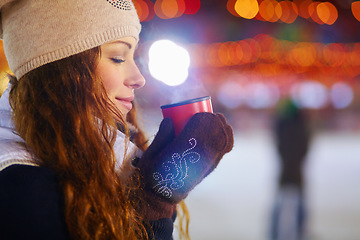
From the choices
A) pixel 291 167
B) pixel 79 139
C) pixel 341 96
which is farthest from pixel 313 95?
pixel 79 139

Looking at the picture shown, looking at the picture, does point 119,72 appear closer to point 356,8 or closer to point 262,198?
point 262,198

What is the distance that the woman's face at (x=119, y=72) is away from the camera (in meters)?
1.13

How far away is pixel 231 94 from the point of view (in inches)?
919

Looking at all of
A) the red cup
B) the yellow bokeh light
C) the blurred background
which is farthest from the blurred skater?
the yellow bokeh light

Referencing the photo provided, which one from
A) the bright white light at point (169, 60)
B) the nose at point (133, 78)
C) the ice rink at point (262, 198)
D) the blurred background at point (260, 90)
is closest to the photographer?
the nose at point (133, 78)

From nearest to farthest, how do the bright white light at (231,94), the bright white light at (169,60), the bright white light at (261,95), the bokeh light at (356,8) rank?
the bright white light at (169,60), the bright white light at (261,95), the bright white light at (231,94), the bokeh light at (356,8)

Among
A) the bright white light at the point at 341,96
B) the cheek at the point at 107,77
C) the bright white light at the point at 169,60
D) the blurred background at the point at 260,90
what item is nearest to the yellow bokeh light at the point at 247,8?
the blurred background at the point at 260,90

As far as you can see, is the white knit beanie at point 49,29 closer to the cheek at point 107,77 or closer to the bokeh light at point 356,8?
the cheek at point 107,77

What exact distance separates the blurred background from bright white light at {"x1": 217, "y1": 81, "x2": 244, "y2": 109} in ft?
0.23

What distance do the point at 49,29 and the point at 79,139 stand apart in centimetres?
33

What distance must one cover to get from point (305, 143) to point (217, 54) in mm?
30654

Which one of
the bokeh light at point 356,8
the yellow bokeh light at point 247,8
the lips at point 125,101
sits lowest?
the lips at point 125,101

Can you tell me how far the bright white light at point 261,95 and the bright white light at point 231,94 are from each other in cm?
49

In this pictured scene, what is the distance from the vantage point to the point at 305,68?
107 feet
